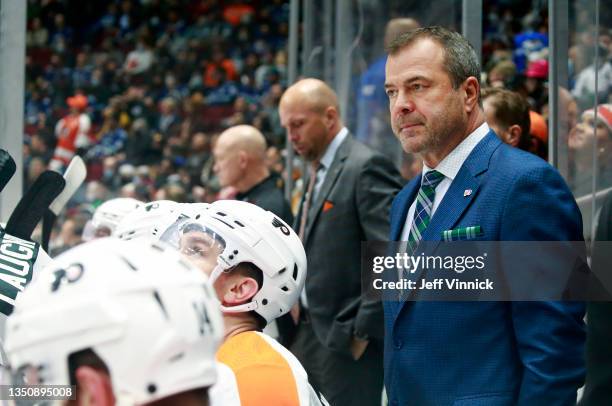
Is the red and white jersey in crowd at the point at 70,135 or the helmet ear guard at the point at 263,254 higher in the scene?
the red and white jersey in crowd at the point at 70,135

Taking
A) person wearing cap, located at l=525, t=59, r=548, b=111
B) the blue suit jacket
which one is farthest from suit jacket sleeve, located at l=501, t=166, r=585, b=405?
person wearing cap, located at l=525, t=59, r=548, b=111

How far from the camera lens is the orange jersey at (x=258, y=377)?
216cm

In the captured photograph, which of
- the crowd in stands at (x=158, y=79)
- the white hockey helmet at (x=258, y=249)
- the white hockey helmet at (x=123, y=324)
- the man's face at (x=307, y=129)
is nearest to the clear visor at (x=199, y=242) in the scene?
the white hockey helmet at (x=258, y=249)

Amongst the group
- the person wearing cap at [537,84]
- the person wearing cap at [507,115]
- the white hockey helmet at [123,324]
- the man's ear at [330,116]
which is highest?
the person wearing cap at [537,84]

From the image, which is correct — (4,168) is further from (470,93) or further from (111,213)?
(111,213)

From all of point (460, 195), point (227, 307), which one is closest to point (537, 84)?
point (460, 195)

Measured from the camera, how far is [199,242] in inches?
104

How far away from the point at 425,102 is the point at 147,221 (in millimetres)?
1111

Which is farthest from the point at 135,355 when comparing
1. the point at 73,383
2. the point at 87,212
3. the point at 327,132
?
the point at 87,212

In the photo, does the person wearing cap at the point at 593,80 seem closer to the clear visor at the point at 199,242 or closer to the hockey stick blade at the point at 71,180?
the clear visor at the point at 199,242

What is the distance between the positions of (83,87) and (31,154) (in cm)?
298

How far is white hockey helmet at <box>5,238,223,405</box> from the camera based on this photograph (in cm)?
139

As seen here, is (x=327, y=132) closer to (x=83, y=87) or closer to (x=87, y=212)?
(x=87, y=212)

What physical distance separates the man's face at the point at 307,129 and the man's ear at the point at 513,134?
1.07 metres
